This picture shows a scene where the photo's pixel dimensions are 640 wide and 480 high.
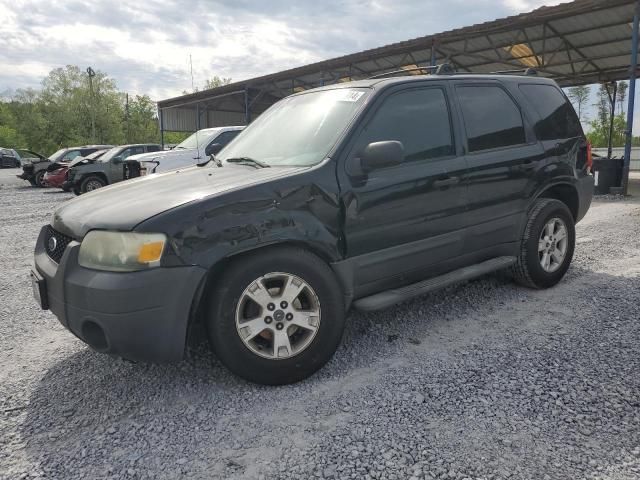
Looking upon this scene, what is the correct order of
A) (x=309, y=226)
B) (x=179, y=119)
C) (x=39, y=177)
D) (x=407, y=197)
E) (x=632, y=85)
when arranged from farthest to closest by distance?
(x=179, y=119), (x=39, y=177), (x=632, y=85), (x=407, y=197), (x=309, y=226)

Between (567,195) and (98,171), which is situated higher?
(98,171)

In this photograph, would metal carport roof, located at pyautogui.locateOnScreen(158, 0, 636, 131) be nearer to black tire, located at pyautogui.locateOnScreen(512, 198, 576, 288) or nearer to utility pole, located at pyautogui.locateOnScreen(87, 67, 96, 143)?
black tire, located at pyautogui.locateOnScreen(512, 198, 576, 288)

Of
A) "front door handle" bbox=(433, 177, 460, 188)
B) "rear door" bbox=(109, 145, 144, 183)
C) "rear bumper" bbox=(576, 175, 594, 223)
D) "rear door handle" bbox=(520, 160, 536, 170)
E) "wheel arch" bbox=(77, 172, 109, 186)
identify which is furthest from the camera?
"rear door" bbox=(109, 145, 144, 183)

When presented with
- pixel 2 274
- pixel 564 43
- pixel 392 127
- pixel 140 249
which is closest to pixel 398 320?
pixel 392 127

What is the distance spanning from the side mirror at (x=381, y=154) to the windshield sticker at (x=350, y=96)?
0.50 meters

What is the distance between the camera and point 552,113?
4.41 m

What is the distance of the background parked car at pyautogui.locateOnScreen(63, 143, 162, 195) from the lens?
14.8 m

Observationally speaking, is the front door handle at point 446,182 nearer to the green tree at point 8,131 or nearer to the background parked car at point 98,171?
the background parked car at point 98,171

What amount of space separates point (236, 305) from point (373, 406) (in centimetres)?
91

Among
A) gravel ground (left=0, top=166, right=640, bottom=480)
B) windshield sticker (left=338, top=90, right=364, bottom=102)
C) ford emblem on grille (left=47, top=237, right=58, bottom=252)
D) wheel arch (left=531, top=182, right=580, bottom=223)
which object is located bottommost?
gravel ground (left=0, top=166, right=640, bottom=480)

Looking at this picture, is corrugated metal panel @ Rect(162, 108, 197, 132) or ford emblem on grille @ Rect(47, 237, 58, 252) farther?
corrugated metal panel @ Rect(162, 108, 197, 132)

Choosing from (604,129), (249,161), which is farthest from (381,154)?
(604,129)

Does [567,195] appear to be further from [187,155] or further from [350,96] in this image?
[187,155]

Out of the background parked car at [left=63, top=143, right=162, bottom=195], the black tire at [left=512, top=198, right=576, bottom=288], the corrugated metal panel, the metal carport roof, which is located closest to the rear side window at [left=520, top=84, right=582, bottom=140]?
the black tire at [left=512, top=198, right=576, bottom=288]
